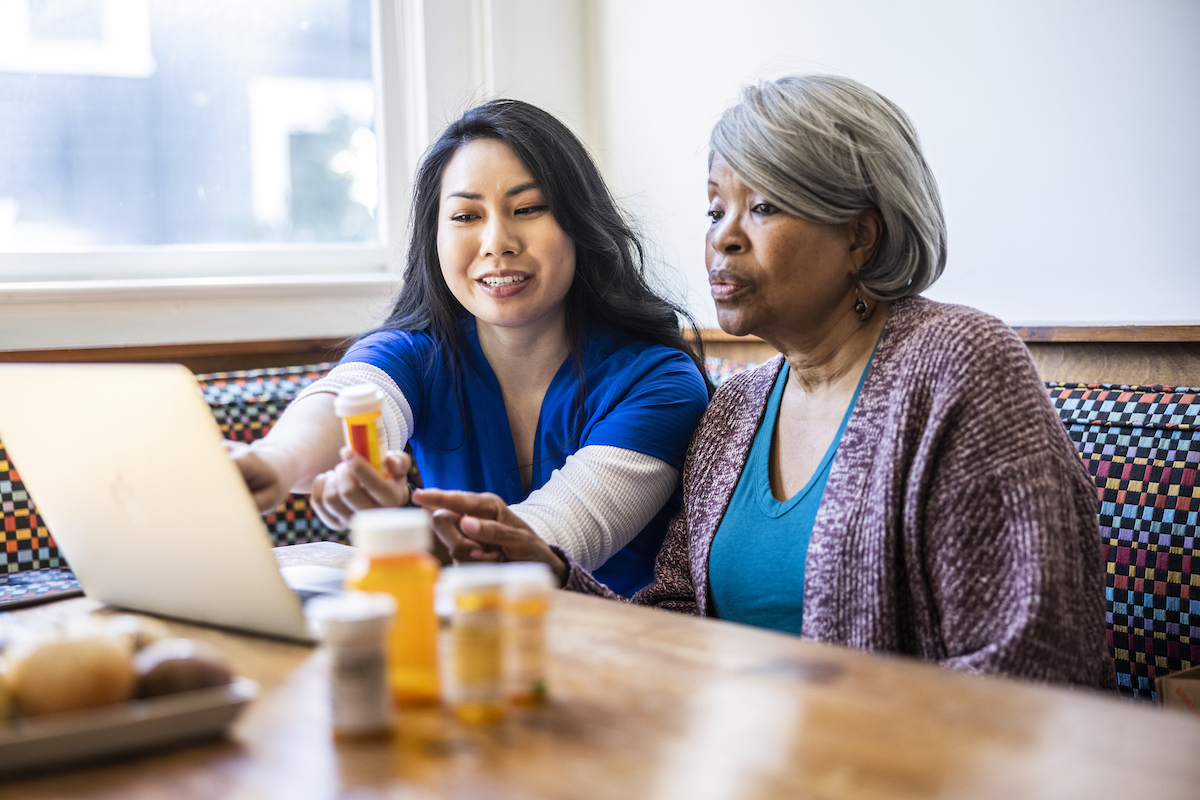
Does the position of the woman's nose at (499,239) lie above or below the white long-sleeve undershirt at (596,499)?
above

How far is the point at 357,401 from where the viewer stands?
0.96m

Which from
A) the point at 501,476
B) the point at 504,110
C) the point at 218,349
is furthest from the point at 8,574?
the point at 504,110

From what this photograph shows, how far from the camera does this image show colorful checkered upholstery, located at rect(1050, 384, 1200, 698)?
1.32 metres

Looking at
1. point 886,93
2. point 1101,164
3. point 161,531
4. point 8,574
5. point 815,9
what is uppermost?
point 815,9

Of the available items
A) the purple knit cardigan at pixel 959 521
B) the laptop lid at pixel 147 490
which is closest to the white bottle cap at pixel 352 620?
the laptop lid at pixel 147 490

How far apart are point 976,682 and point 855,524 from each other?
0.45 metres

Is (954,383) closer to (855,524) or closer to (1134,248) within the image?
(855,524)

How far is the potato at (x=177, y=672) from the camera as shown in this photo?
66 centimetres

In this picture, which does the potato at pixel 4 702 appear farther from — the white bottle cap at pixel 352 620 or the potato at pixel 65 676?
the white bottle cap at pixel 352 620

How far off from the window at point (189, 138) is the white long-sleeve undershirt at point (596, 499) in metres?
1.31

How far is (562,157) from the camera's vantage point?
161cm

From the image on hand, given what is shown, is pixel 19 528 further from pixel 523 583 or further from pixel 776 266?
pixel 523 583

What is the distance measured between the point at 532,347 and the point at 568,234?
0.18 meters

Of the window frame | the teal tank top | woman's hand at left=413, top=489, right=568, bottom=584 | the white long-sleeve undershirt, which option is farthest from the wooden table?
the window frame
